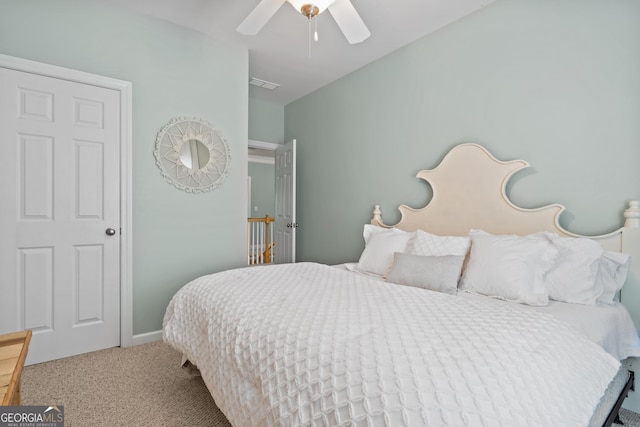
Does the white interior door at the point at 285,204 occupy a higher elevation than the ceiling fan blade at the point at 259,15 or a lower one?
lower

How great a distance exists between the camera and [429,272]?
78.1 inches

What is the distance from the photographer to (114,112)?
2.66 meters

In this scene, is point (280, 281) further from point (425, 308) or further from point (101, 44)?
point (101, 44)

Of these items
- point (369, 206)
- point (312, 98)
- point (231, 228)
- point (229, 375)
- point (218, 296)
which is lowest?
point (229, 375)

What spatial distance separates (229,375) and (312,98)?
361 cm

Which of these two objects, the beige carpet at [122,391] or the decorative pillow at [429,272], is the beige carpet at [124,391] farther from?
the decorative pillow at [429,272]

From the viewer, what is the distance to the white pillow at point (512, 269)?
5.69ft

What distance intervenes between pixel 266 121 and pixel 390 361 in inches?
165

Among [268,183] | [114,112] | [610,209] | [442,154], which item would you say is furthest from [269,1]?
[268,183]

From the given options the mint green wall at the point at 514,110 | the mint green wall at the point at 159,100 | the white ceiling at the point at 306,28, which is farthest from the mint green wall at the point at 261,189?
the mint green wall at the point at 159,100

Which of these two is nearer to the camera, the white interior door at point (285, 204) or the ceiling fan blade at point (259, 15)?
the ceiling fan blade at point (259, 15)

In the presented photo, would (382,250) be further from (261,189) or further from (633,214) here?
(261,189)

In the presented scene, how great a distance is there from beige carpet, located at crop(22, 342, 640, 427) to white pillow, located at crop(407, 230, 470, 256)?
48.4 inches

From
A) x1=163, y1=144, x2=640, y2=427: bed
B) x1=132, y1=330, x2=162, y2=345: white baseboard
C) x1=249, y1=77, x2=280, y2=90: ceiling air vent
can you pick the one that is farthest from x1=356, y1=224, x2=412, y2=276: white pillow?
x1=249, y1=77, x2=280, y2=90: ceiling air vent
